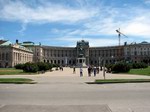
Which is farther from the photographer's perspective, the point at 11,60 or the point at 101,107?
the point at 11,60

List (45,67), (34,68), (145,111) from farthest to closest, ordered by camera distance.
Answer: (45,67), (34,68), (145,111)

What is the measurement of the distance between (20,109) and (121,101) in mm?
5315

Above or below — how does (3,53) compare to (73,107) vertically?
above

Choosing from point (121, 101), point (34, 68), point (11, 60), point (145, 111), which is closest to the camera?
point (145, 111)

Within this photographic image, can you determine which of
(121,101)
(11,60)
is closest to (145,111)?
(121,101)

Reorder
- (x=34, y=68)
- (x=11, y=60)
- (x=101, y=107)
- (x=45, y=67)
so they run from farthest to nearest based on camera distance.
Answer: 1. (x=11, y=60)
2. (x=45, y=67)
3. (x=34, y=68)
4. (x=101, y=107)


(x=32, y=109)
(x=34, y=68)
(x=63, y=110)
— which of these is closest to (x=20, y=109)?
(x=32, y=109)

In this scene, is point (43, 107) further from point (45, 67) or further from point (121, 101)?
point (45, 67)

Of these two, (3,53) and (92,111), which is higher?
(3,53)

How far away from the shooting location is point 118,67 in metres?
65.0

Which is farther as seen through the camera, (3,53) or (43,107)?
(3,53)

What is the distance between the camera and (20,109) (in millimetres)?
12742

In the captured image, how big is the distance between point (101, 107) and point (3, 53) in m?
156

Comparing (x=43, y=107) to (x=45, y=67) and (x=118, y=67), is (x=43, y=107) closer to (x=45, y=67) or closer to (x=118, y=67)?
(x=118, y=67)
